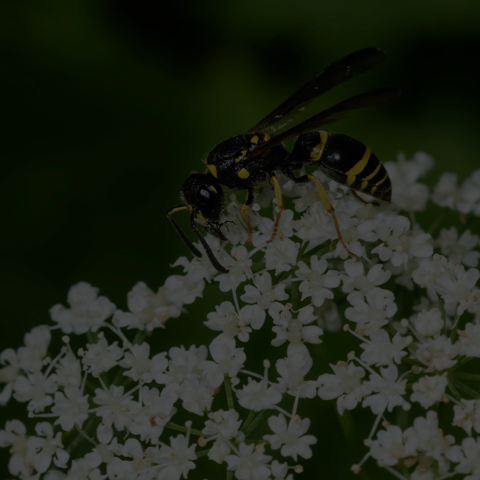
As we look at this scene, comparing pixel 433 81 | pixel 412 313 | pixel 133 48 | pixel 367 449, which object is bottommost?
pixel 367 449

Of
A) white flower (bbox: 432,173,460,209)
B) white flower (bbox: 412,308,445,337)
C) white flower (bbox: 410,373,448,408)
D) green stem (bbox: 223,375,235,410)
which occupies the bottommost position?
white flower (bbox: 410,373,448,408)

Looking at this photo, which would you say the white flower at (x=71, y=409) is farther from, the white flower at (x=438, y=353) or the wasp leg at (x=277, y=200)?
the white flower at (x=438, y=353)

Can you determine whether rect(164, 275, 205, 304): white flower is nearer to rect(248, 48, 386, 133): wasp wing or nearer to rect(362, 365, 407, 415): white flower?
rect(248, 48, 386, 133): wasp wing

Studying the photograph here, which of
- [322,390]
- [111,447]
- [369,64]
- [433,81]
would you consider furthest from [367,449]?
[433,81]

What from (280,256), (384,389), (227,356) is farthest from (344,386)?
(280,256)

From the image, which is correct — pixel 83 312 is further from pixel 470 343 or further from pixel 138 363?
pixel 470 343

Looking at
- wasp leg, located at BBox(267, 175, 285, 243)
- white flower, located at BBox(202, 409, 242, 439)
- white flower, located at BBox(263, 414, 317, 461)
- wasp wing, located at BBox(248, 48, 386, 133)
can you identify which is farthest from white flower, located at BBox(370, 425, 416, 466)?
wasp wing, located at BBox(248, 48, 386, 133)

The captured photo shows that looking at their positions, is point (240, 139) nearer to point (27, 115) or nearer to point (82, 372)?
point (82, 372)
